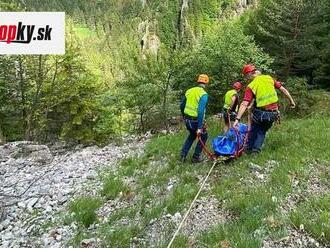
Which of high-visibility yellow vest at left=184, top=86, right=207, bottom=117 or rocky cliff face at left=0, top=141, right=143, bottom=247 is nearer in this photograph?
rocky cliff face at left=0, top=141, right=143, bottom=247

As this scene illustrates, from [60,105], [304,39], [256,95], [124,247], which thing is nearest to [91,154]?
[256,95]

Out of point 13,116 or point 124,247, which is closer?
point 124,247

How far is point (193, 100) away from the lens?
13773mm

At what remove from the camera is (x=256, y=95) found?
1320cm

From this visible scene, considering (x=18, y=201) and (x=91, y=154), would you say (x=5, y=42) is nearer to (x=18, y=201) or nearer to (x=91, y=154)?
(x=91, y=154)

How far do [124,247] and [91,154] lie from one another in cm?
1130

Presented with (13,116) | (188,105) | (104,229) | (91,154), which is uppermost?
(188,105)

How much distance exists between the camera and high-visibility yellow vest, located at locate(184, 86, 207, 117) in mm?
13617

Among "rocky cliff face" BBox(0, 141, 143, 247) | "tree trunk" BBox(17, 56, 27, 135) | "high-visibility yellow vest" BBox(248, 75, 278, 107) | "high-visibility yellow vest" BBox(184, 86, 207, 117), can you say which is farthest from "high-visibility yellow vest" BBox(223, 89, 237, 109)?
"tree trunk" BBox(17, 56, 27, 135)

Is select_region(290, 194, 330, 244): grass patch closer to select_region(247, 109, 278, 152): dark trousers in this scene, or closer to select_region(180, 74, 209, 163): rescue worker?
select_region(247, 109, 278, 152): dark trousers

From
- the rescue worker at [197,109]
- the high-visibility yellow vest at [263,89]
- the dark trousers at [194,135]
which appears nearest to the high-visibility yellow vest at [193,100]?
the rescue worker at [197,109]

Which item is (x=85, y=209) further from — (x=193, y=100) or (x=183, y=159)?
(x=193, y=100)

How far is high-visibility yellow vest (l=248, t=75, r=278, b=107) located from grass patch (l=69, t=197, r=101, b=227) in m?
5.49

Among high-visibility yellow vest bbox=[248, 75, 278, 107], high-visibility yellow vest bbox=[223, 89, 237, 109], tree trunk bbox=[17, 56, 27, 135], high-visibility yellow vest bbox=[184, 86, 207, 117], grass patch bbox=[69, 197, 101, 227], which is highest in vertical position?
high-visibility yellow vest bbox=[248, 75, 278, 107]
